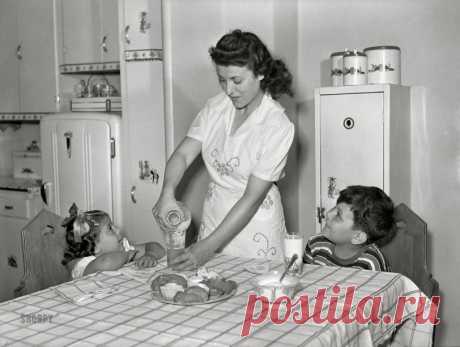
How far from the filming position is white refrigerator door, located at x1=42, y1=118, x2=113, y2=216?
3.51 meters

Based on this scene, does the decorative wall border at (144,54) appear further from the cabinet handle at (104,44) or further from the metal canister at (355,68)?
the metal canister at (355,68)

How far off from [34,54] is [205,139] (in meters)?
2.44

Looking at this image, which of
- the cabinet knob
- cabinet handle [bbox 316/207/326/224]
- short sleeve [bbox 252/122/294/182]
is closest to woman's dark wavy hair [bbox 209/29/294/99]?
short sleeve [bbox 252/122/294/182]

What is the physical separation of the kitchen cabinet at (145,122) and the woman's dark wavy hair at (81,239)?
850 millimetres

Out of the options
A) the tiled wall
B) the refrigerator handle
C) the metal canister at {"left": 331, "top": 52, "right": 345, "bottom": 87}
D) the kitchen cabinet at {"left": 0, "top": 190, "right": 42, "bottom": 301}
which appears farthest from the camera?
the tiled wall

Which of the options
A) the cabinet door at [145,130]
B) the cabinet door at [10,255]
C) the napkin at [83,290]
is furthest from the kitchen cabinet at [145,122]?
the cabinet door at [10,255]

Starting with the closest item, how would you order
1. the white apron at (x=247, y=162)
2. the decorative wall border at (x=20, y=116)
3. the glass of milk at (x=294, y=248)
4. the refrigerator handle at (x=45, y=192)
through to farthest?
1. the glass of milk at (x=294, y=248)
2. the white apron at (x=247, y=162)
3. the refrigerator handle at (x=45, y=192)
4. the decorative wall border at (x=20, y=116)

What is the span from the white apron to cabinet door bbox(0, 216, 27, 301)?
88.5 inches

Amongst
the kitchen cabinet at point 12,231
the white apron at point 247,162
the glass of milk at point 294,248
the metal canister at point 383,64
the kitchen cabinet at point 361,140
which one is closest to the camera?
the glass of milk at point 294,248

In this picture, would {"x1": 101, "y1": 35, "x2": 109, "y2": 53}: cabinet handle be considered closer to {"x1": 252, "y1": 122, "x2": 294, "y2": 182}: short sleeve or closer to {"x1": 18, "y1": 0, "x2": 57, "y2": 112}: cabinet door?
{"x1": 18, "y1": 0, "x2": 57, "y2": 112}: cabinet door

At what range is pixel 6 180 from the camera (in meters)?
4.75

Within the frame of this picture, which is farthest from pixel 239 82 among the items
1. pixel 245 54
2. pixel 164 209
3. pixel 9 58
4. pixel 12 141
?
pixel 12 141

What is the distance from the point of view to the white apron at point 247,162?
7.73 feet

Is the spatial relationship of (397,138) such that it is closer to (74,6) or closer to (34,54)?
(74,6)
